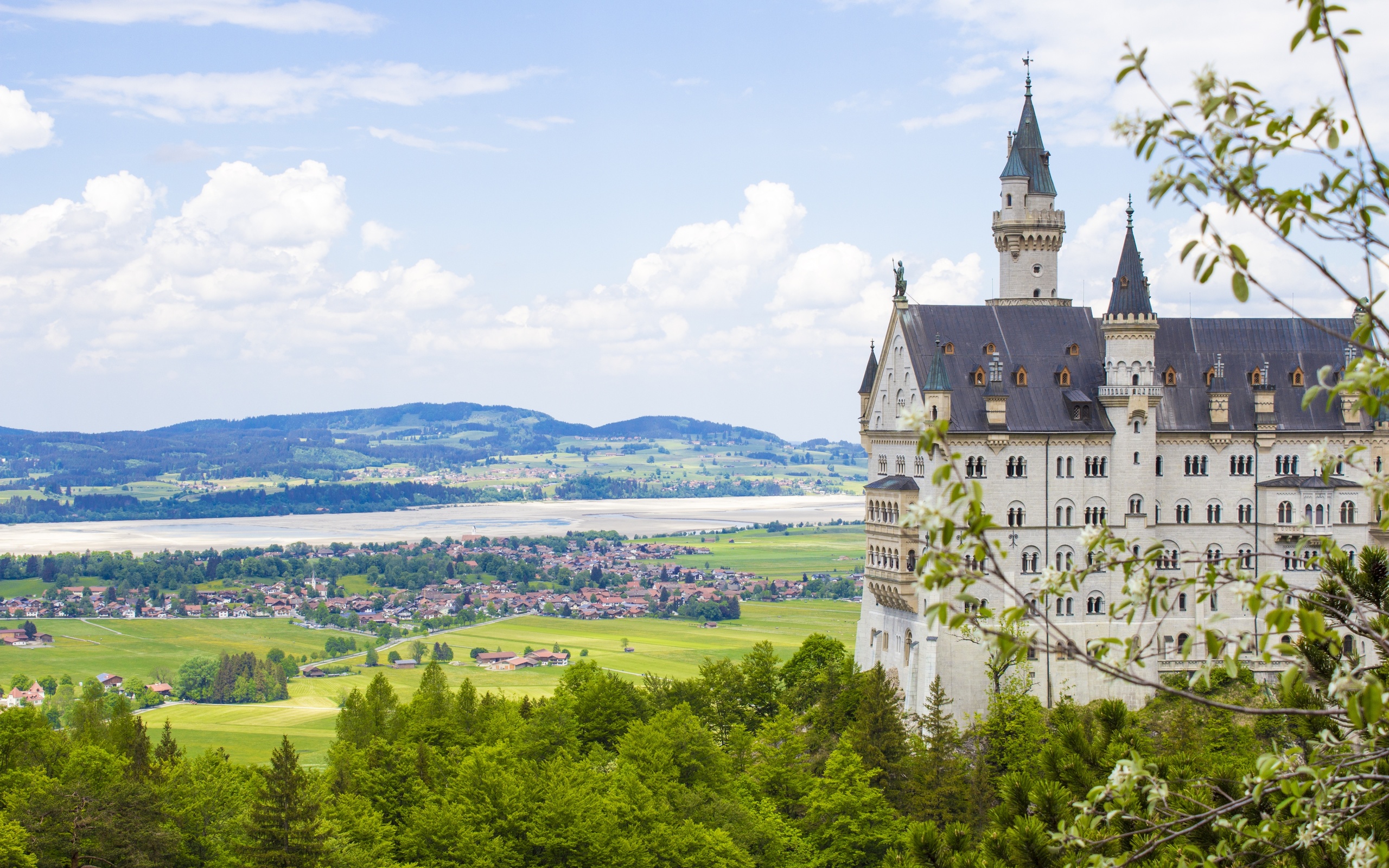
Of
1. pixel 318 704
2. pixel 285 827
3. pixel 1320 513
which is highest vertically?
pixel 1320 513

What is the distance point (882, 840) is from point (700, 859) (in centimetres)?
988

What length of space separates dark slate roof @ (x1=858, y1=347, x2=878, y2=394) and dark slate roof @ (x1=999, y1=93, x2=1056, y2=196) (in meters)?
14.7

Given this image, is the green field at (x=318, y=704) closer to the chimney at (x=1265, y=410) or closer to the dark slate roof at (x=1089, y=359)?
the dark slate roof at (x=1089, y=359)

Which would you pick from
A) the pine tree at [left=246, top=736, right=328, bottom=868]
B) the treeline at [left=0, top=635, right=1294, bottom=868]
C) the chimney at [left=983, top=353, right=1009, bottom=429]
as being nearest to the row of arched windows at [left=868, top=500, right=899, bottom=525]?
the chimney at [left=983, top=353, right=1009, bottom=429]

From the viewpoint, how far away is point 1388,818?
25.2 meters

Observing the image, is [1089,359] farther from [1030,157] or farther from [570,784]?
[570,784]

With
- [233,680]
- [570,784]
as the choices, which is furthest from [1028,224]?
[233,680]

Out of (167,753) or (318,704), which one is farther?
(318,704)

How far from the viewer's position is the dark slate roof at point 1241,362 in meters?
83.8

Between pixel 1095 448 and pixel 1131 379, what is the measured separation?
4.42 m

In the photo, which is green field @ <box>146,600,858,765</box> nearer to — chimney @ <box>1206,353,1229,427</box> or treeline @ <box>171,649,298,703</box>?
treeline @ <box>171,649,298,703</box>

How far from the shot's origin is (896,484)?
81125mm

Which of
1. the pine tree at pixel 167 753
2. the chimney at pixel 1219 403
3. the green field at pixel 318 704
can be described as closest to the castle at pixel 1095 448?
the chimney at pixel 1219 403

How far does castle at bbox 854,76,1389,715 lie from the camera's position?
263ft
